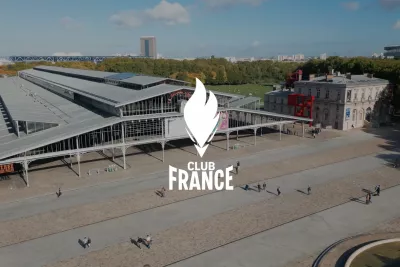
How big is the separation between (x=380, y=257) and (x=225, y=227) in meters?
10.6

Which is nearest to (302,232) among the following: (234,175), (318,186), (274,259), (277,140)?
(274,259)

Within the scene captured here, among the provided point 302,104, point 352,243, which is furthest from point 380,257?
point 302,104

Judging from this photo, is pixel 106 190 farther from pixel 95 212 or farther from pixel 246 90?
pixel 246 90

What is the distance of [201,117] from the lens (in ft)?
149

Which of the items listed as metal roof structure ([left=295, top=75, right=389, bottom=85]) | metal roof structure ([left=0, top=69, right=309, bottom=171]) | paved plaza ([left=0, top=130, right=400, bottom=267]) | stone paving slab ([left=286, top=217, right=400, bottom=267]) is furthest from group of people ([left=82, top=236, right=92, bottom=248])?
A: metal roof structure ([left=295, top=75, right=389, bottom=85])

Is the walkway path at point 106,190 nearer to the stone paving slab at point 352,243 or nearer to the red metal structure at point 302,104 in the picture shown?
the stone paving slab at point 352,243

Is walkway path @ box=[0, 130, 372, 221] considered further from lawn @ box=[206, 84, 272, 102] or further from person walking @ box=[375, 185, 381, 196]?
Result: lawn @ box=[206, 84, 272, 102]

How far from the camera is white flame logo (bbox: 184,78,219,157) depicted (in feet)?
141

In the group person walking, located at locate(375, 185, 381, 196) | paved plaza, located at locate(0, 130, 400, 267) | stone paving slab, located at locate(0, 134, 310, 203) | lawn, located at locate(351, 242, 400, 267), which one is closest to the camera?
lawn, located at locate(351, 242, 400, 267)

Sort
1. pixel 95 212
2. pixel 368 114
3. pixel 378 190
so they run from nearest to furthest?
pixel 95 212, pixel 378 190, pixel 368 114

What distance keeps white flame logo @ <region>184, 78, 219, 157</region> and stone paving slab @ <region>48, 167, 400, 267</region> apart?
54.8ft

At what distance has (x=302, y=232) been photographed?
25562 millimetres

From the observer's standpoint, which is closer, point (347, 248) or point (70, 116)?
point (347, 248)

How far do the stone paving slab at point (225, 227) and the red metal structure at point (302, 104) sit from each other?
94.7 feet
